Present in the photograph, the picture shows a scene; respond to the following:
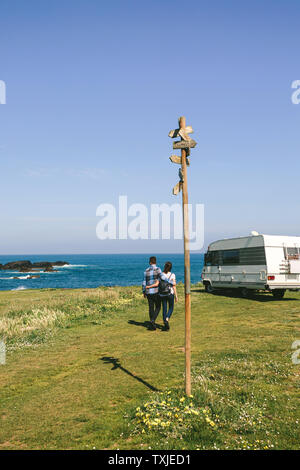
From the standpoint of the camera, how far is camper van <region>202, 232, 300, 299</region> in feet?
55.9

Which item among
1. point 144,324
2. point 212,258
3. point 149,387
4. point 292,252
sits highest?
point 292,252

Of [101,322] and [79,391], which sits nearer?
[79,391]

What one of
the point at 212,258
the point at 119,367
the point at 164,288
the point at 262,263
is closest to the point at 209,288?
the point at 212,258

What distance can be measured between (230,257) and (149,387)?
1494 cm

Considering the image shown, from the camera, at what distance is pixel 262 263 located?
56.6ft

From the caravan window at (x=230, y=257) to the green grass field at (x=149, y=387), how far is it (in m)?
6.83

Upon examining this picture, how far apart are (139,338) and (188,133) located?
7.29 metres

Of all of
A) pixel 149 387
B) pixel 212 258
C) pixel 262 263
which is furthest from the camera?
pixel 212 258

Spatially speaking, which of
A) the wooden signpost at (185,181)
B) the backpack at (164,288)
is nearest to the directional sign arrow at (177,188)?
the wooden signpost at (185,181)

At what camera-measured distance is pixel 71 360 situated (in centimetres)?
877

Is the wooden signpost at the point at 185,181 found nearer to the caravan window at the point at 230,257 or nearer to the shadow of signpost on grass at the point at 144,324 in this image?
the shadow of signpost on grass at the point at 144,324

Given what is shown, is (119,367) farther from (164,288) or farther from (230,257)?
(230,257)
